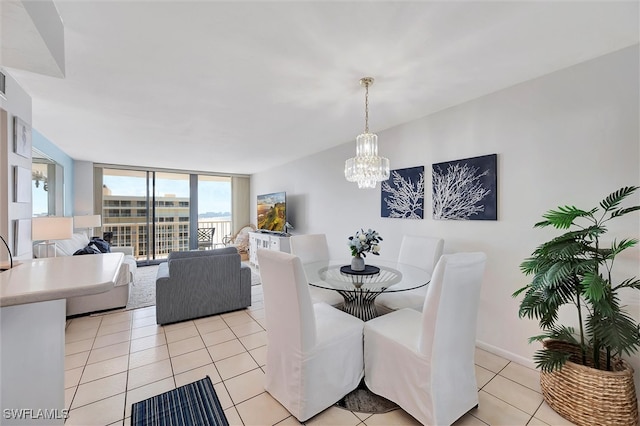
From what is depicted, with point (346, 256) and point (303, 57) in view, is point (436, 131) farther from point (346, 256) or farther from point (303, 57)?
point (346, 256)

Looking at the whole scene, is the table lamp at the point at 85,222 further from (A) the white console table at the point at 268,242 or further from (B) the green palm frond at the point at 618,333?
(B) the green palm frond at the point at 618,333

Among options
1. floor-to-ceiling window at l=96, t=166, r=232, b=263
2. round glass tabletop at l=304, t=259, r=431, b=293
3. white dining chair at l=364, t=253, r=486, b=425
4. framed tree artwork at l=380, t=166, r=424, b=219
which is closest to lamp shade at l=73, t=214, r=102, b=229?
floor-to-ceiling window at l=96, t=166, r=232, b=263

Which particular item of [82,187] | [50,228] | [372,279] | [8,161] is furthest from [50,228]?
[82,187]

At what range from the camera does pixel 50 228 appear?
8.61ft

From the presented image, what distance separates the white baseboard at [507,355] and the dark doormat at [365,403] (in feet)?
4.01

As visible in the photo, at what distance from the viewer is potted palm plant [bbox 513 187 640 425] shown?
4.68ft

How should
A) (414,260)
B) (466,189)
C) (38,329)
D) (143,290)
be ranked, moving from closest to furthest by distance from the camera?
1. (38,329)
2. (466,189)
3. (414,260)
4. (143,290)

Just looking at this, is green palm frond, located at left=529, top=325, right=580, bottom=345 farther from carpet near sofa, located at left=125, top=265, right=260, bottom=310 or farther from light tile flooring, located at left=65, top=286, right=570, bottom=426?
carpet near sofa, located at left=125, top=265, right=260, bottom=310

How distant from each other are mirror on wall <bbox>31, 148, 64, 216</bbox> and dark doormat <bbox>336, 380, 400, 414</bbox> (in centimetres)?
396

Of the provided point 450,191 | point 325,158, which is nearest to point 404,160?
point 450,191

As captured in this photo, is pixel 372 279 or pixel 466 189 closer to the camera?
pixel 372 279

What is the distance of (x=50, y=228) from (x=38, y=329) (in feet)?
6.88

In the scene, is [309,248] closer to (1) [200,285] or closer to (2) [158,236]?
(1) [200,285]

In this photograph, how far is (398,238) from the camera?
3.24 metres
